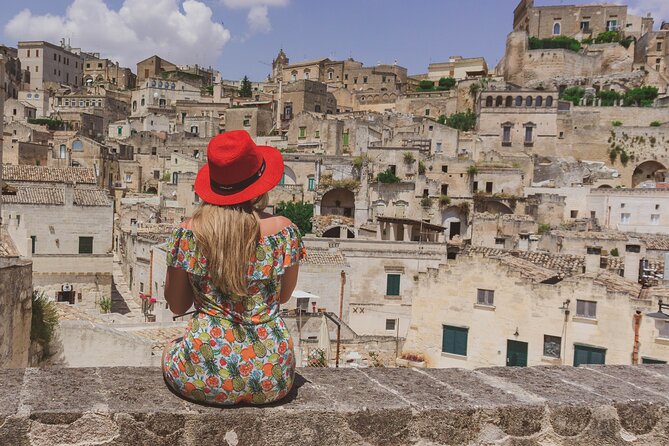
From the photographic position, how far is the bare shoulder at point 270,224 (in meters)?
2.87

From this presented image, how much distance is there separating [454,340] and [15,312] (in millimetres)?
13008

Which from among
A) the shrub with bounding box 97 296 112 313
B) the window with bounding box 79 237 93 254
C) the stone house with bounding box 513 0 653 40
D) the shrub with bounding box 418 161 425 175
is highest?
the stone house with bounding box 513 0 653 40

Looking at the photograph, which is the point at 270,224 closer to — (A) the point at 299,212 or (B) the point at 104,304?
(B) the point at 104,304

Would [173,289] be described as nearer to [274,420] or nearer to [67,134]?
[274,420]

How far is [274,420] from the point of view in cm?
269

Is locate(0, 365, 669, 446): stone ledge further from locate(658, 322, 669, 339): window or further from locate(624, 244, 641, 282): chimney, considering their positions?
locate(624, 244, 641, 282): chimney

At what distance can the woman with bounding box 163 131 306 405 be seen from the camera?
2.74 metres

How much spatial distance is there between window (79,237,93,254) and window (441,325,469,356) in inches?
573

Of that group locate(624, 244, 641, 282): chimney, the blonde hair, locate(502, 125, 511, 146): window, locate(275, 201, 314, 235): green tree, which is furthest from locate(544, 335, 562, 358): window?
Result: locate(502, 125, 511, 146): window

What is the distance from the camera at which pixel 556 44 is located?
2655 inches

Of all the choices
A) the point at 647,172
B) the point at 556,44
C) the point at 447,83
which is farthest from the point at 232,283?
the point at 556,44

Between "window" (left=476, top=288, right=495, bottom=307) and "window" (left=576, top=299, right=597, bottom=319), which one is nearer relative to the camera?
"window" (left=576, top=299, right=597, bottom=319)

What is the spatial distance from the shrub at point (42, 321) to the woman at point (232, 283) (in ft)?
20.0

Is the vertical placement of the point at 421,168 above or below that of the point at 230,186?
above
